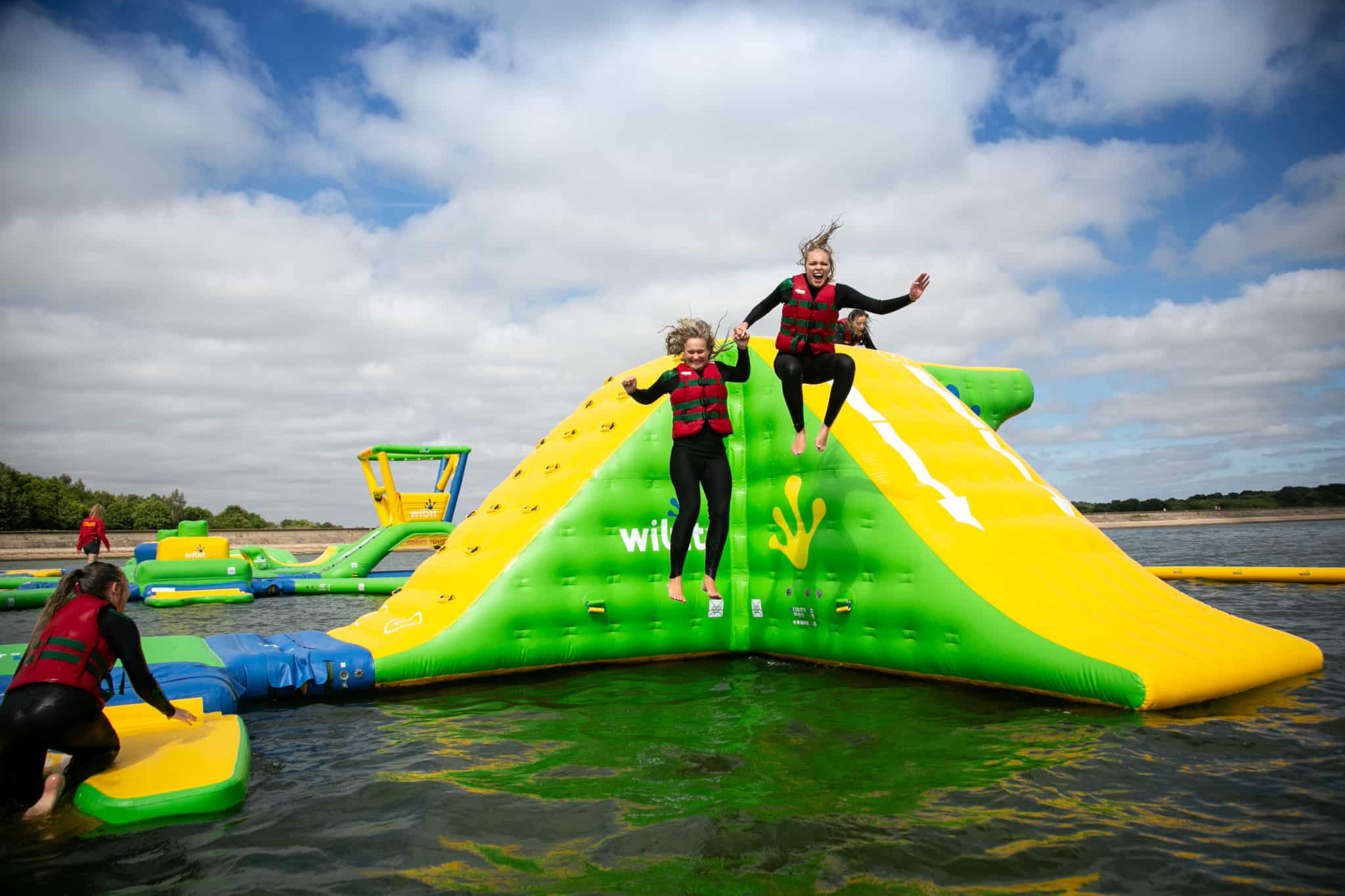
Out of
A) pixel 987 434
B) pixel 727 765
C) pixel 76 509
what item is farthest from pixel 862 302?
pixel 76 509

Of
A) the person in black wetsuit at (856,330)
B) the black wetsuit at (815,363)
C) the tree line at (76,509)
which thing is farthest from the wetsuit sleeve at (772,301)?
the tree line at (76,509)

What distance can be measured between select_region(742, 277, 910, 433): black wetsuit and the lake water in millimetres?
2249

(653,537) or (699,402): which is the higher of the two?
(699,402)

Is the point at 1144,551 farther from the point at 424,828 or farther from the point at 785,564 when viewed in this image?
the point at 424,828

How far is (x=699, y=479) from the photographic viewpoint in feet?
20.8

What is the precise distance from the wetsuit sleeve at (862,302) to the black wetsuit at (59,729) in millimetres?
4933

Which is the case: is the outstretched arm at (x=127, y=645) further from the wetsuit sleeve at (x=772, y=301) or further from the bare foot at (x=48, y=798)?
the wetsuit sleeve at (x=772, y=301)

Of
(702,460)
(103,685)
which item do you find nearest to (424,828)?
(103,685)

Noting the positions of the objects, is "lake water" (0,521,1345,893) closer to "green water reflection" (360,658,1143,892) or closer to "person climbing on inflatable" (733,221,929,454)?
"green water reflection" (360,658,1143,892)

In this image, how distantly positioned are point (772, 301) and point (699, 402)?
94 centimetres

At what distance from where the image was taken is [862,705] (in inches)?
222

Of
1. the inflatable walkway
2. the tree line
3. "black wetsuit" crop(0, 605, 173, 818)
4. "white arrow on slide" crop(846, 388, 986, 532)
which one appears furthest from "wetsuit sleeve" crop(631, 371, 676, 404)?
the tree line

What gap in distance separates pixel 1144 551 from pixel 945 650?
26713 mm

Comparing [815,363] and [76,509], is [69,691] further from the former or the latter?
[76,509]
